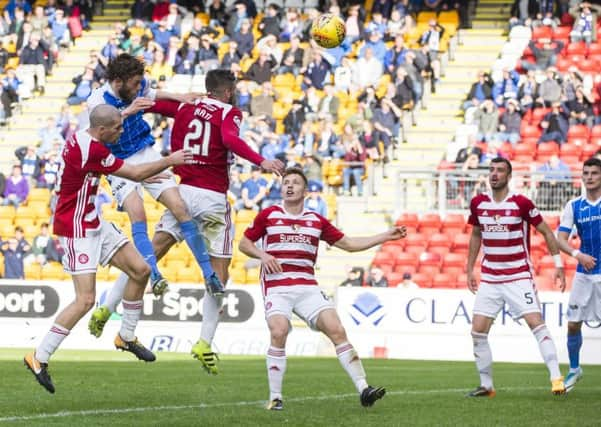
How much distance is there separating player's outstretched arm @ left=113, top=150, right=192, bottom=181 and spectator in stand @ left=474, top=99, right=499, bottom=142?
1694 cm

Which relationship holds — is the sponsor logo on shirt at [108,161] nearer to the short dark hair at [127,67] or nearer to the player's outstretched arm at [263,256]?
the player's outstretched arm at [263,256]

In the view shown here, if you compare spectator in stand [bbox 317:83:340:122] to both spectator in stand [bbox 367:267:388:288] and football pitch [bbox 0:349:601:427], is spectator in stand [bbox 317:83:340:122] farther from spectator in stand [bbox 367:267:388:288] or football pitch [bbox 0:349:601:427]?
football pitch [bbox 0:349:601:427]

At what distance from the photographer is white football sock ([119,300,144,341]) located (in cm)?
1290

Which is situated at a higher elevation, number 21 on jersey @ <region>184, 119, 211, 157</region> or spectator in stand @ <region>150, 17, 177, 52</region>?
number 21 on jersey @ <region>184, 119, 211, 157</region>

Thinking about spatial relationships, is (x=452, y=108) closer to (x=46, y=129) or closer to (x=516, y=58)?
(x=516, y=58)

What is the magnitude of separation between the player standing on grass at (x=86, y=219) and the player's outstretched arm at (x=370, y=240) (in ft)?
5.67

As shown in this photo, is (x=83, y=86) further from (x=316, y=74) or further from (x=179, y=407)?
(x=179, y=407)

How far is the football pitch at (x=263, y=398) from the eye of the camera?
433 inches

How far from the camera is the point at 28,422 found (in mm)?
10445

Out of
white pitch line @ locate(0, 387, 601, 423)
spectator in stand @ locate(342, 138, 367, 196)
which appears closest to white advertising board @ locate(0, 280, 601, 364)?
spectator in stand @ locate(342, 138, 367, 196)

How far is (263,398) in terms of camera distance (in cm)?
1303

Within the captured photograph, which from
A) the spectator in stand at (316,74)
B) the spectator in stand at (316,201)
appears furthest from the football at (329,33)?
the spectator in stand at (316,74)

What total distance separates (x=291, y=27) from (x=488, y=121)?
6423 millimetres

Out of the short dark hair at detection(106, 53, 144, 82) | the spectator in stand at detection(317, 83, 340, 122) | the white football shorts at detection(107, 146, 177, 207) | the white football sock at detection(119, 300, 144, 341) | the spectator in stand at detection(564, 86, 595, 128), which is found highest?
the short dark hair at detection(106, 53, 144, 82)
